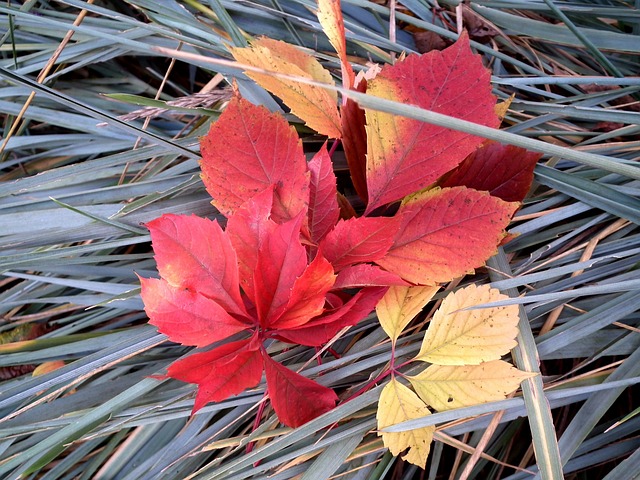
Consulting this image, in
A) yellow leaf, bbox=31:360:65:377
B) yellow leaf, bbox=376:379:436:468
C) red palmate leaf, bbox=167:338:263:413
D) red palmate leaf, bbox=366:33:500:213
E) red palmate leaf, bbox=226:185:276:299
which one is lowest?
yellow leaf, bbox=376:379:436:468

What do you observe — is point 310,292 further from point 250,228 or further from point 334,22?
point 334,22

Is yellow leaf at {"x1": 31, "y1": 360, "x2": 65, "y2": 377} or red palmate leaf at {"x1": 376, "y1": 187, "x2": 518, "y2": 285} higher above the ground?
red palmate leaf at {"x1": 376, "y1": 187, "x2": 518, "y2": 285}

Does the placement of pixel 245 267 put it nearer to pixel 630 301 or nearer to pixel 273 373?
pixel 273 373

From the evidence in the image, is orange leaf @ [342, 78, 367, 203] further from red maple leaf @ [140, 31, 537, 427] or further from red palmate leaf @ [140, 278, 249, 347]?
red palmate leaf @ [140, 278, 249, 347]

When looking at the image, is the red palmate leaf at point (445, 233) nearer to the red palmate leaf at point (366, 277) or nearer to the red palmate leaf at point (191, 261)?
the red palmate leaf at point (366, 277)

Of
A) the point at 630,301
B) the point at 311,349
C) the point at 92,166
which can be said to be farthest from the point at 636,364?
the point at 92,166

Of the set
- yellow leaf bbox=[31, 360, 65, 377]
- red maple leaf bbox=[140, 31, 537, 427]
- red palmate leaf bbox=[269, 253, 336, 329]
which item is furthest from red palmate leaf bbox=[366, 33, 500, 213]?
yellow leaf bbox=[31, 360, 65, 377]

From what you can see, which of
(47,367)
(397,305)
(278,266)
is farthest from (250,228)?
(47,367)

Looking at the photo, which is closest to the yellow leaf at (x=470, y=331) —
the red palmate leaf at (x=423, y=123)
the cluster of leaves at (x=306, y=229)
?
the cluster of leaves at (x=306, y=229)
